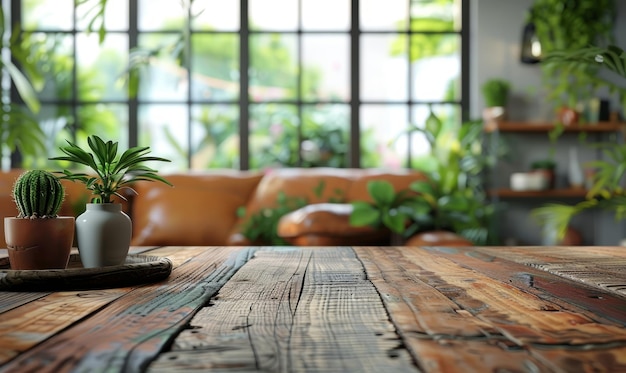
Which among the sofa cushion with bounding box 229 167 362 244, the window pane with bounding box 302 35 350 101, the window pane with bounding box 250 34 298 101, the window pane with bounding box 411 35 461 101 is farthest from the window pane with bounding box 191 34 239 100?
the window pane with bounding box 411 35 461 101

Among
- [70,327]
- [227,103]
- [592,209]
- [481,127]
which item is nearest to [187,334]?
[70,327]

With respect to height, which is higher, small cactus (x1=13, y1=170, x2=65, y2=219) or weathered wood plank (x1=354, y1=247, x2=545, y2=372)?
small cactus (x1=13, y1=170, x2=65, y2=219)

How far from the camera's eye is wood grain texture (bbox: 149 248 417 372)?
0.56 m

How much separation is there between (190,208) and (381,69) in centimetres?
190

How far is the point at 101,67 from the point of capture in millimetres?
5070

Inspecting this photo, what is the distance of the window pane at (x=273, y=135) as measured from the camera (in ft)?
16.5

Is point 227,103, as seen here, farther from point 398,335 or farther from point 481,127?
point 398,335

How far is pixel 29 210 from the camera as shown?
3.73ft

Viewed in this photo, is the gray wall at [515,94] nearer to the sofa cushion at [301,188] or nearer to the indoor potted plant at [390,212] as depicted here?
the sofa cushion at [301,188]

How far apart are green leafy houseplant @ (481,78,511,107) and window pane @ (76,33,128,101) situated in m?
2.54

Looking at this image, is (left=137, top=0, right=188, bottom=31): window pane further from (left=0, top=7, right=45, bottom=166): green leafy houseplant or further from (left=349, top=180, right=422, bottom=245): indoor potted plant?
(left=349, top=180, right=422, bottom=245): indoor potted plant

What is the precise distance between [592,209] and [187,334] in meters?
4.80

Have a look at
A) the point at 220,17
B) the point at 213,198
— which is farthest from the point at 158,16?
the point at 213,198

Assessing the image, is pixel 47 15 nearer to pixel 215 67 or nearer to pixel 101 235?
pixel 215 67
